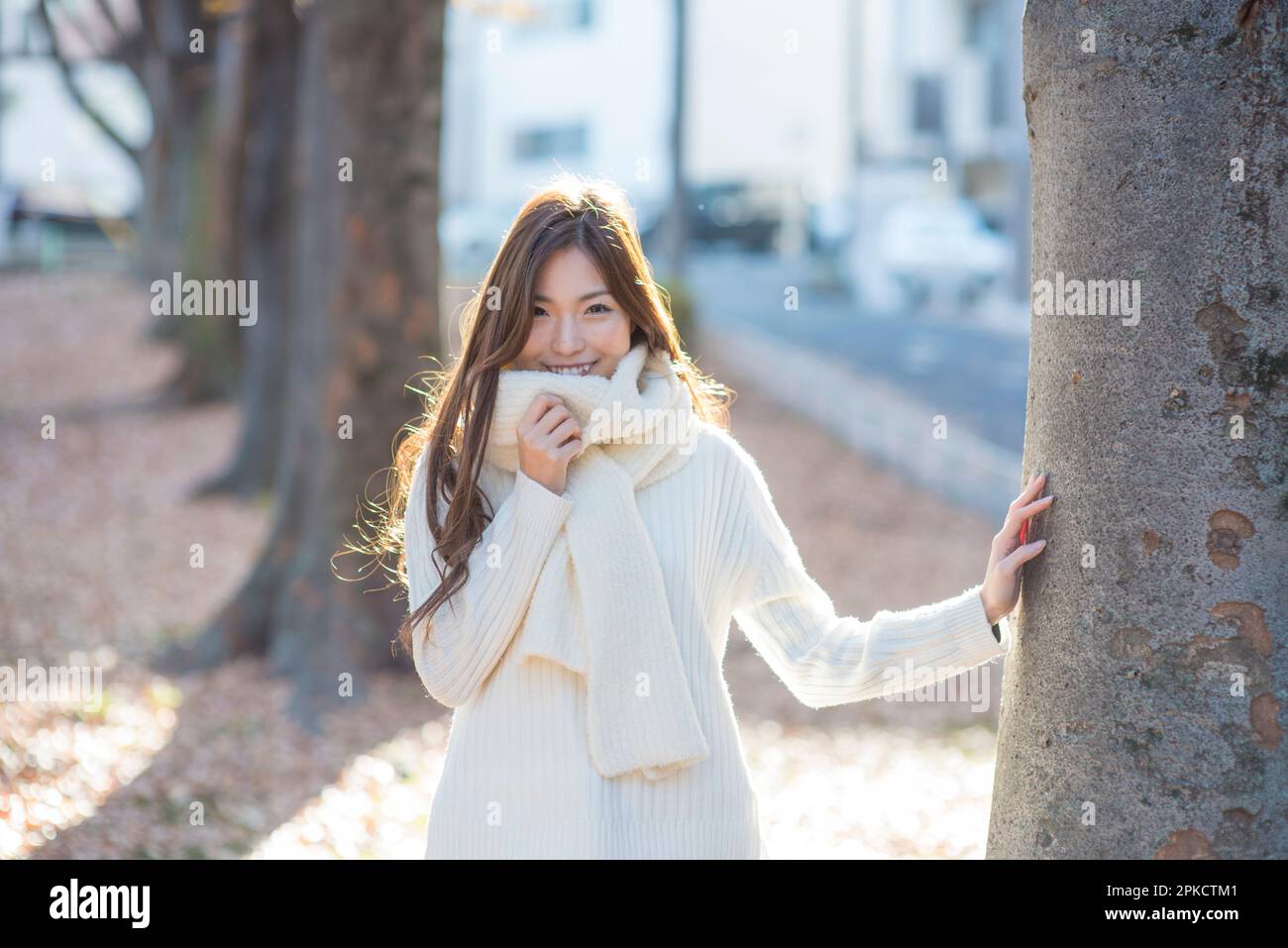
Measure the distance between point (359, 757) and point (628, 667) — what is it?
415 cm

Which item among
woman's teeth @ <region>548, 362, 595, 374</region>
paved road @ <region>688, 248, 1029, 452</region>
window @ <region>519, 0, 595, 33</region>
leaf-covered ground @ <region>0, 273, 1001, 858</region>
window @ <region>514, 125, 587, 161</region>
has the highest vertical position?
window @ <region>519, 0, 595, 33</region>

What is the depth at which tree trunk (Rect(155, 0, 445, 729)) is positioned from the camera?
702 centimetres

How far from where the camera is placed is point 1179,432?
2.30 metres

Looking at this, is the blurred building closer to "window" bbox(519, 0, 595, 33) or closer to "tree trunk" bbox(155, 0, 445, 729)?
"window" bbox(519, 0, 595, 33)

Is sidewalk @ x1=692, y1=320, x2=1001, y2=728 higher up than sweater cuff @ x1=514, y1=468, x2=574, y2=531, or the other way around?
sweater cuff @ x1=514, y1=468, x2=574, y2=531

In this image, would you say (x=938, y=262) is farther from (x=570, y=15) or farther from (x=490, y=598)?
(x=490, y=598)

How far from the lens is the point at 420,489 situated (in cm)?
259

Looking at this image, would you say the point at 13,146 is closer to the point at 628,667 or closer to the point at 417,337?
the point at 417,337

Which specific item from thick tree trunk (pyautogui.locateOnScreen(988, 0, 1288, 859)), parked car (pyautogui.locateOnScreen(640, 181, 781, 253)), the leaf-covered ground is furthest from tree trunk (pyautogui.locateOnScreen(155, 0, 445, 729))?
parked car (pyautogui.locateOnScreen(640, 181, 781, 253))

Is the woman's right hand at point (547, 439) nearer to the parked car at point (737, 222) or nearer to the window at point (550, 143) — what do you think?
the parked car at point (737, 222)

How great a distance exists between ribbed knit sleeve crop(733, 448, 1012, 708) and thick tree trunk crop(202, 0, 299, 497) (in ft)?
32.2

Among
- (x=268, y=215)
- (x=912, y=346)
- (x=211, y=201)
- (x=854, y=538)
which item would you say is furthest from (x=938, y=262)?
(x=268, y=215)

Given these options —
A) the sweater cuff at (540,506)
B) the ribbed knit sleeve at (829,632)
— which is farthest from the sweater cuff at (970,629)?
the sweater cuff at (540,506)

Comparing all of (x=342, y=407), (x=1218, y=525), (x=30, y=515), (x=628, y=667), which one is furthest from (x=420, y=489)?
(x=30, y=515)
